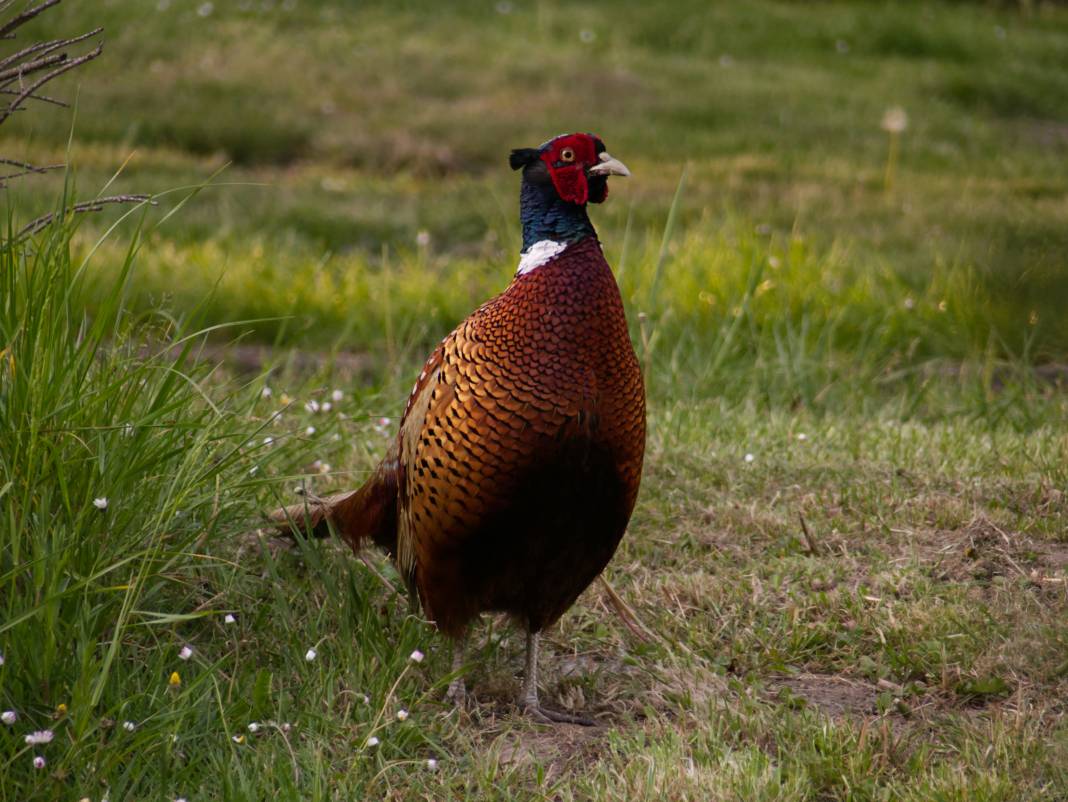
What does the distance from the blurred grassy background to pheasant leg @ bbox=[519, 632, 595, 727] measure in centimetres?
141

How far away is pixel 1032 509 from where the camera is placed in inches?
143

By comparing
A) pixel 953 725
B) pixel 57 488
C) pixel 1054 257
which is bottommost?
pixel 953 725

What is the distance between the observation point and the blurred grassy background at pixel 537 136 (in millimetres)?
5703

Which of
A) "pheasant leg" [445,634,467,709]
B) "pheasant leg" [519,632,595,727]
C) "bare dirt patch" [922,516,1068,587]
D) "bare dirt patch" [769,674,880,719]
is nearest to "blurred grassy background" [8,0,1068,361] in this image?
"bare dirt patch" [922,516,1068,587]

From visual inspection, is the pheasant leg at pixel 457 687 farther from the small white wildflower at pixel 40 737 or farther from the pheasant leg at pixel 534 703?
the small white wildflower at pixel 40 737

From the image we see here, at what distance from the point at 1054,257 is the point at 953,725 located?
97cm

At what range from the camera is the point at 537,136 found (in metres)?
8.67

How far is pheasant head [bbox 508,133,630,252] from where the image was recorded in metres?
2.82

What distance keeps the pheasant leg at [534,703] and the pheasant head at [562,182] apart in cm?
88

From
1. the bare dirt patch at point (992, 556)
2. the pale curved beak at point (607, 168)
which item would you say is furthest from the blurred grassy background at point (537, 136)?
the pale curved beak at point (607, 168)

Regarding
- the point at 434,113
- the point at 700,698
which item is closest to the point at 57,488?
the point at 700,698

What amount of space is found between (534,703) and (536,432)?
2.25ft

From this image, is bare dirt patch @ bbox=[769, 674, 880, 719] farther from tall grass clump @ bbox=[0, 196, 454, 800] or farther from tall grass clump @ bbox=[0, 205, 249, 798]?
tall grass clump @ bbox=[0, 205, 249, 798]

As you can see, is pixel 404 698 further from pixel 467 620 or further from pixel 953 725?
pixel 953 725
